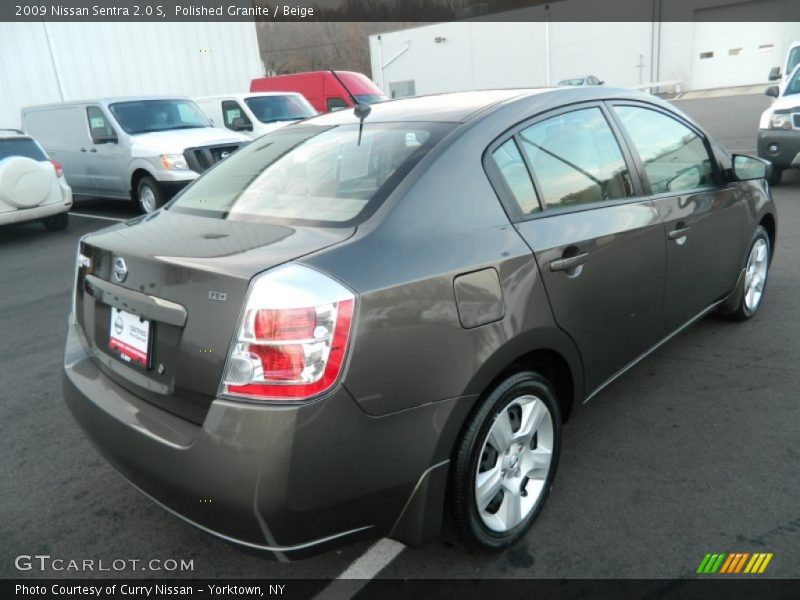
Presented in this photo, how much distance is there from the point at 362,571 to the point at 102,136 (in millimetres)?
9706

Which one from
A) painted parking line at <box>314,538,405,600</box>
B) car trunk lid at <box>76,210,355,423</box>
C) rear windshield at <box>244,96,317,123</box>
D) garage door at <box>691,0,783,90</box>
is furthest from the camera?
garage door at <box>691,0,783,90</box>

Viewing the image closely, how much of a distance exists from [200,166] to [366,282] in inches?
107

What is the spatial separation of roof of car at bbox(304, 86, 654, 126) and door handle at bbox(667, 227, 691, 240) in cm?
72

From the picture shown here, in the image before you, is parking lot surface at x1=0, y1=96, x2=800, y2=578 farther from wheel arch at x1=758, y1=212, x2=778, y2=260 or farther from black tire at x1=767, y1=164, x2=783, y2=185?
black tire at x1=767, y1=164, x2=783, y2=185

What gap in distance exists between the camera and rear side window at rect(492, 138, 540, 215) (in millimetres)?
2457

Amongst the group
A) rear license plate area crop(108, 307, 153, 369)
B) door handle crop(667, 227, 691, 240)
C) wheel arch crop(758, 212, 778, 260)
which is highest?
rear license plate area crop(108, 307, 153, 369)

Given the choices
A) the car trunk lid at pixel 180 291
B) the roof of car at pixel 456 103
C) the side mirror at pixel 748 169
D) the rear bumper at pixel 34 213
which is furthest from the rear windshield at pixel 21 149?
the side mirror at pixel 748 169

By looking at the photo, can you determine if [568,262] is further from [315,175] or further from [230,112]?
[230,112]

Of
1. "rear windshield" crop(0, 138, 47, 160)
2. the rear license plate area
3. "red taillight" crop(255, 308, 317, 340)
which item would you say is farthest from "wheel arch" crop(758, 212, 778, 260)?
"rear windshield" crop(0, 138, 47, 160)

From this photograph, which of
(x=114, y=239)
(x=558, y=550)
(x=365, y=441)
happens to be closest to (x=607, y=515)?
(x=558, y=550)

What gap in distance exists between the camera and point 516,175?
2510 mm

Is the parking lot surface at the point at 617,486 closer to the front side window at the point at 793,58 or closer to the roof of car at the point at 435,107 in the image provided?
the roof of car at the point at 435,107

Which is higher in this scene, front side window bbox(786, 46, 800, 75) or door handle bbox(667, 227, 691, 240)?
front side window bbox(786, 46, 800, 75)

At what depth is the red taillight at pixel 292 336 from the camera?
1.81 metres
